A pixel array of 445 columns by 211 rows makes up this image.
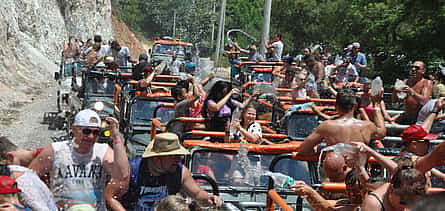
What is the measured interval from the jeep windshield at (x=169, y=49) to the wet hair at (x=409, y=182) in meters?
22.5

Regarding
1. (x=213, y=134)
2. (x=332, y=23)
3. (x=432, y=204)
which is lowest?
(x=213, y=134)

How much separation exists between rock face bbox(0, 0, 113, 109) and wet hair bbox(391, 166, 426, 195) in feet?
60.7

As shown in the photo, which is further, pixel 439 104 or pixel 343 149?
pixel 439 104

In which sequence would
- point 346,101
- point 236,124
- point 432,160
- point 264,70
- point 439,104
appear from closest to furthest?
1. point 432,160
2. point 346,101
3. point 236,124
4. point 439,104
5. point 264,70

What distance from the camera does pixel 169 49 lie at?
1070 inches

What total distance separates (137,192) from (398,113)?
6.14 meters

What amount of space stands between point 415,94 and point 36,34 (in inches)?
1227

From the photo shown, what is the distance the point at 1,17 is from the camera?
2822 cm

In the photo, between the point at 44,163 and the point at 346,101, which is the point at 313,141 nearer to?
the point at 346,101

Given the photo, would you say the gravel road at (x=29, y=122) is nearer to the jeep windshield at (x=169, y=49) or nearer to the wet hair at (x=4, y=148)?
the jeep windshield at (x=169, y=49)

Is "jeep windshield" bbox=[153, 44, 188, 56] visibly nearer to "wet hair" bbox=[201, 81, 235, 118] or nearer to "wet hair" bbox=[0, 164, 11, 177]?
"wet hair" bbox=[201, 81, 235, 118]

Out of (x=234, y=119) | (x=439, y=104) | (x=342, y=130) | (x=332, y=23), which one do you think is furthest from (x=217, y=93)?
(x=332, y=23)

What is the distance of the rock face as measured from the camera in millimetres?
26531

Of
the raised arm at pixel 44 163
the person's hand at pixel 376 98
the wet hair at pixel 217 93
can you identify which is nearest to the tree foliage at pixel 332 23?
the person's hand at pixel 376 98
